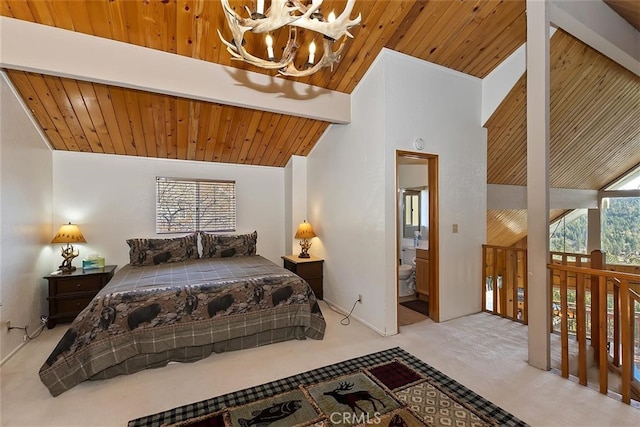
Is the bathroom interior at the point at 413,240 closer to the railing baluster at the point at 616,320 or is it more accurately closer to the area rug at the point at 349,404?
the area rug at the point at 349,404

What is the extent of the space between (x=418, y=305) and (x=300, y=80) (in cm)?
347

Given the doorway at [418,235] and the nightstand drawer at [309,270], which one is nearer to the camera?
the doorway at [418,235]

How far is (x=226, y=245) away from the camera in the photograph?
4.35 metres

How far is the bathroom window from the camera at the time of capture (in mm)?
5512

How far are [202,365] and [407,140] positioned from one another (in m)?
3.10

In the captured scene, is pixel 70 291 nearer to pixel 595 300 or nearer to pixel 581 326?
pixel 581 326

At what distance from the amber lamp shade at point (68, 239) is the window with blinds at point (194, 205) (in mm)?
953

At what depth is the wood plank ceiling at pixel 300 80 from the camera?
246 cm

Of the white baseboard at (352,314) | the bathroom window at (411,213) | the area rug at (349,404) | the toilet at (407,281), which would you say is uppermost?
the bathroom window at (411,213)

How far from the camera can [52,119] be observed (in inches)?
128

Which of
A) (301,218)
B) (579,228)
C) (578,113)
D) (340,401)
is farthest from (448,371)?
(579,228)

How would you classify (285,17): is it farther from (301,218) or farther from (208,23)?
(301,218)

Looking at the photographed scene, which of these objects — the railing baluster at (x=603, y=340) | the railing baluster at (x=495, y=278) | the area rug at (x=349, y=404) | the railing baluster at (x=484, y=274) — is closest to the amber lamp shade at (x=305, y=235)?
the area rug at (x=349, y=404)

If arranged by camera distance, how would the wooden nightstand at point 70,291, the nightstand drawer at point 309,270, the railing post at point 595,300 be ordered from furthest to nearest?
1. the nightstand drawer at point 309,270
2. the wooden nightstand at point 70,291
3. the railing post at point 595,300
